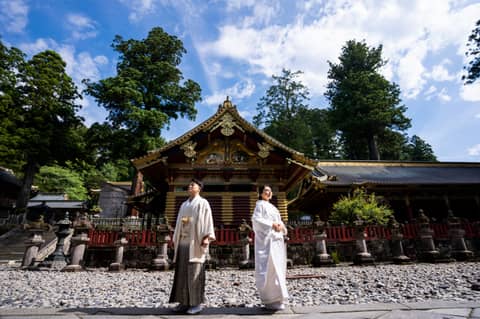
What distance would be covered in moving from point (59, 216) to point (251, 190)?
25.2 m

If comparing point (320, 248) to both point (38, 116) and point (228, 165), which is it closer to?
point (228, 165)

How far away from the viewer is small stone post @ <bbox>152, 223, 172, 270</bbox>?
8188mm

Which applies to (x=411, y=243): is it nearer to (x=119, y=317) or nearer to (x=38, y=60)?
(x=119, y=317)

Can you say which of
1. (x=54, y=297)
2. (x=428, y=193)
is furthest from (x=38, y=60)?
(x=428, y=193)

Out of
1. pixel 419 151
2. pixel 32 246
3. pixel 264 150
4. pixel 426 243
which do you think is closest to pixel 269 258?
pixel 426 243

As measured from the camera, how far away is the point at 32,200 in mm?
28156

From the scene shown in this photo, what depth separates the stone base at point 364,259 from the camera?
856 cm

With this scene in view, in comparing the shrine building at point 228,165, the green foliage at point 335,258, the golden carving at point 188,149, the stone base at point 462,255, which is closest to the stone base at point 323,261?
the green foliage at point 335,258

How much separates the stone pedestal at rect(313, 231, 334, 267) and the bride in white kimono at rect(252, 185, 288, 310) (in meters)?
5.75

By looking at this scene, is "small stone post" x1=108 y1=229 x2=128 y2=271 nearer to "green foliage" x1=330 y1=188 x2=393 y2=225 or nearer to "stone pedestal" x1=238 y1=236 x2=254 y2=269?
"stone pedestal" x1=238 y1=236 x2=254 y2=269

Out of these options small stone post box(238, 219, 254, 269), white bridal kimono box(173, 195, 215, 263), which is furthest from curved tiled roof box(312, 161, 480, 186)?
white bridal kimono box(173, 195, 215, 263)

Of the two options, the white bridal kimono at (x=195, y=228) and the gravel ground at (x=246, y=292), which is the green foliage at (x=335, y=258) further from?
the white bridal kimono at (x=195, y=228)

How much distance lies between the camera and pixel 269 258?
3.51 m

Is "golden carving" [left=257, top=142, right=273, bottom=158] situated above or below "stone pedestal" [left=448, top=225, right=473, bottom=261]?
above
